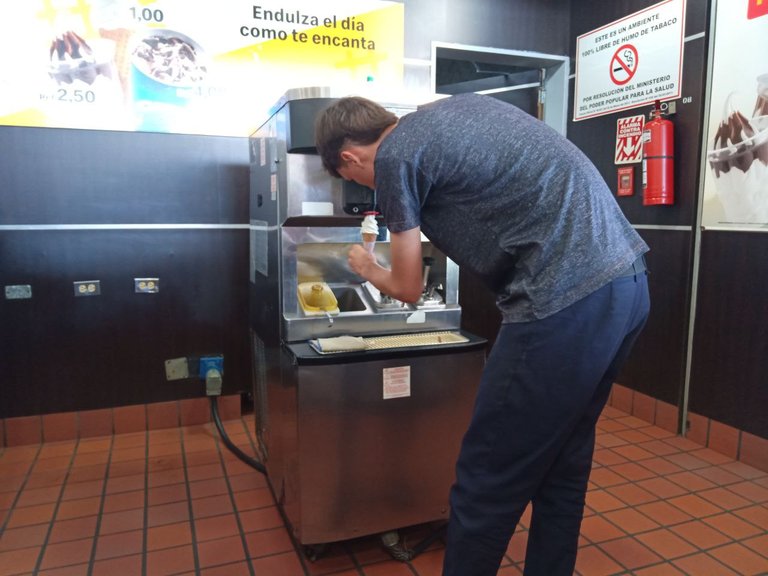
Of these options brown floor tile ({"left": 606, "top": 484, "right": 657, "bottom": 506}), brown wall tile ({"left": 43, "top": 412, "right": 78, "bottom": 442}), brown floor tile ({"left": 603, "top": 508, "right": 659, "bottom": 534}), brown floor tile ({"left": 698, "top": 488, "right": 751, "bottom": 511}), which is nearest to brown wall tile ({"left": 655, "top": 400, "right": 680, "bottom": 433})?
brown floor tile ({"left": 698, "top": 488, "right": 751, "bottom": 511})

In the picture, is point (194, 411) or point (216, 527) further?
point (194, 411)

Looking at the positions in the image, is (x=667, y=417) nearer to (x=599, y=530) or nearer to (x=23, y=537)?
(x=599, y=530)

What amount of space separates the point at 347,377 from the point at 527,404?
0.65 metres

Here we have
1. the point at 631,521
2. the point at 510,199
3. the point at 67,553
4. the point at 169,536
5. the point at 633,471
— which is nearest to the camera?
the point at 510,199

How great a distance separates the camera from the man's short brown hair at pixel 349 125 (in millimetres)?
1419

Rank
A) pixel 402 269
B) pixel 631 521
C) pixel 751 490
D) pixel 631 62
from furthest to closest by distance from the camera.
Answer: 1. pixel 631 62
2. pixel 751 490
3. pixel 631 521
4. pixel 402 269

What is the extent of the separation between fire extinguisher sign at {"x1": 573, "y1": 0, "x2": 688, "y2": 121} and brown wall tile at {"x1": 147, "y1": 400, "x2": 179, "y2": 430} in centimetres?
292

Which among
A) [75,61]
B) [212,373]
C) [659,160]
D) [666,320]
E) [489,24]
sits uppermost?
[489,24]

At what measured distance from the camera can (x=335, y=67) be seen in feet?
9.91

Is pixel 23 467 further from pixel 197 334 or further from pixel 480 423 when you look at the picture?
pixel 480 423

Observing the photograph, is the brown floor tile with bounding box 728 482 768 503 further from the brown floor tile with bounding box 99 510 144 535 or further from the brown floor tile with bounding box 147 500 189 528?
the brown floor tile with bounding box 99 510 144 535

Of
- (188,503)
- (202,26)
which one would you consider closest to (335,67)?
(202,26)

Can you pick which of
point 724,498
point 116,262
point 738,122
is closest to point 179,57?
point 116,262

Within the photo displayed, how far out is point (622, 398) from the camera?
10.9ft
